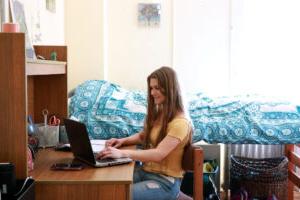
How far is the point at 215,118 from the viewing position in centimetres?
302

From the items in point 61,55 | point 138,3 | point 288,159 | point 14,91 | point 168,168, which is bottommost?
point 288,159

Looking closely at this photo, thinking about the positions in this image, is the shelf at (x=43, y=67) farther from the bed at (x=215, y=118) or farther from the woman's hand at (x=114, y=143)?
the bed at (x=215, y=118)

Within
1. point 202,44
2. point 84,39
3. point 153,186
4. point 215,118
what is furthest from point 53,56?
point 202,44

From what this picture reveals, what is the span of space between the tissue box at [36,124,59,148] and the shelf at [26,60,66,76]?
0.31 meters

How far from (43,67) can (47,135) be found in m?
0.49

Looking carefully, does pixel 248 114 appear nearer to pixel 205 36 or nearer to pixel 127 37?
pixel 205 36

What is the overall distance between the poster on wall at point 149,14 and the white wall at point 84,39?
40cm

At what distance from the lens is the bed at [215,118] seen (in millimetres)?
2936

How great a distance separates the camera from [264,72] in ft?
13.3

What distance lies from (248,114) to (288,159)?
0.61 metres

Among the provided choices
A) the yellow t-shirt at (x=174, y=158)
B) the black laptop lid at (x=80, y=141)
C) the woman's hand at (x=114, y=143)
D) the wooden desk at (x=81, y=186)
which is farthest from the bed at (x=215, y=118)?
the wooden desk at (x=81, y=186)

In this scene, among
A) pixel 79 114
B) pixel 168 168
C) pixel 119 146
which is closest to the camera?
pixel 168 168

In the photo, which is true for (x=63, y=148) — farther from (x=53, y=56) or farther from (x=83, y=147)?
(x=53, y=56)

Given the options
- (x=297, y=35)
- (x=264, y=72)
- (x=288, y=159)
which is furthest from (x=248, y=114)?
(x=297, y=35)
